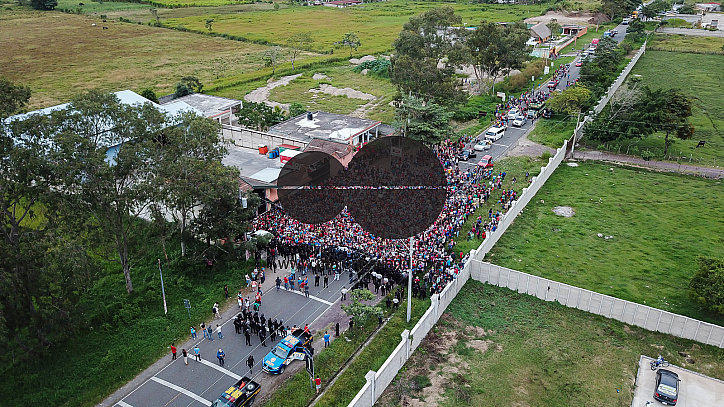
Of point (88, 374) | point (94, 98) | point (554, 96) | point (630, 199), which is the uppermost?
point (94, 98)

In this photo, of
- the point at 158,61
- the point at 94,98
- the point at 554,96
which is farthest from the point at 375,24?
the point at 94,98

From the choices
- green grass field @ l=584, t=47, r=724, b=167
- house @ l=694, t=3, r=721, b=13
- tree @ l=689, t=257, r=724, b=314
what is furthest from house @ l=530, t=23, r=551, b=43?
tree @ l=689, t=257, r=724, b=314

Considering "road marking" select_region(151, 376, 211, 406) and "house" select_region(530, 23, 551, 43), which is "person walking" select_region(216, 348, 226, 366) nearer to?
"road marking" select_region(151, 376, 211, 406)

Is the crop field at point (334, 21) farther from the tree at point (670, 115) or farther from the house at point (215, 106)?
the tree at point (670, 115)

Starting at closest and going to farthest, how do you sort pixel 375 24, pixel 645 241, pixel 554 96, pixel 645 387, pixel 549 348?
pixel 645 387 → pixel 549 348 → pixel 645 241 → pixel 554 96 → pixel 375 24

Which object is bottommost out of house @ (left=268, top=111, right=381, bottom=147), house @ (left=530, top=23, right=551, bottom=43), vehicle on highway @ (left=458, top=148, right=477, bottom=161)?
vehicle on highway @ (left=458, top=148, right=477, bottom=161)

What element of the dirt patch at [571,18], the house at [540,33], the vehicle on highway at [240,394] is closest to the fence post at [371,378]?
the vehicle on highway at [240,394]

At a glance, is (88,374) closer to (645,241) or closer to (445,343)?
(445,343)
